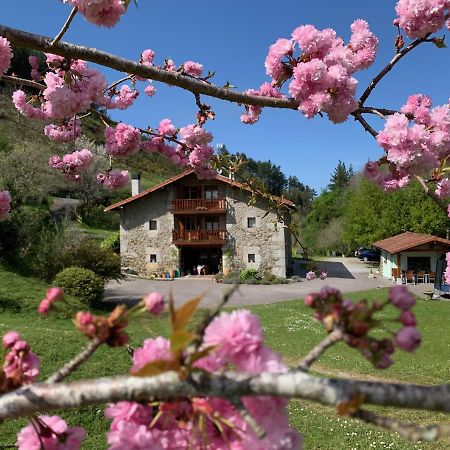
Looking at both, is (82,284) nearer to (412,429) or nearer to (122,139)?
(122,139)

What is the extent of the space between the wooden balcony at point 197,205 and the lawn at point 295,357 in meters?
9.21

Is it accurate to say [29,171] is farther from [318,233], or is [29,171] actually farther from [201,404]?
[318,233]

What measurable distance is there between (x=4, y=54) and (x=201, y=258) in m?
25.3

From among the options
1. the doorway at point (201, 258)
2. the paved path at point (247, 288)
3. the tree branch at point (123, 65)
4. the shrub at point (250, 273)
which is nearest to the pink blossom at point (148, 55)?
the tree branch at point (123, 65)

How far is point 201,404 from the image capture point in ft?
2.47

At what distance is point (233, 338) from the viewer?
0.76 metres

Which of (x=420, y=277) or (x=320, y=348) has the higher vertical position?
(x=320, y=348)

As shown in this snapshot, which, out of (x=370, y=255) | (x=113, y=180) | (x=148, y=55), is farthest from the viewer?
(x=370, y=255)

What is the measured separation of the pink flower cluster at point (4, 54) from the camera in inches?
90.1

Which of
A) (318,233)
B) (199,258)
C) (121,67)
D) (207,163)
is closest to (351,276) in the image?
(199,258)

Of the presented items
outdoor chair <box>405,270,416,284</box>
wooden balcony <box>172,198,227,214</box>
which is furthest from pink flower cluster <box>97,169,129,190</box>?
outdoor chair <box>405,270,416,284</box>

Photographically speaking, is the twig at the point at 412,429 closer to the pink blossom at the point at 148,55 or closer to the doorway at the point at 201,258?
the pink blossom at the point at 148,55

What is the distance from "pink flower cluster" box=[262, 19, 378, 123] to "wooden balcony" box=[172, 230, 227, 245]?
23.1 meters

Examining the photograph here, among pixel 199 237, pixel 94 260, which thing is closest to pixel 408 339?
pixel 94 260
